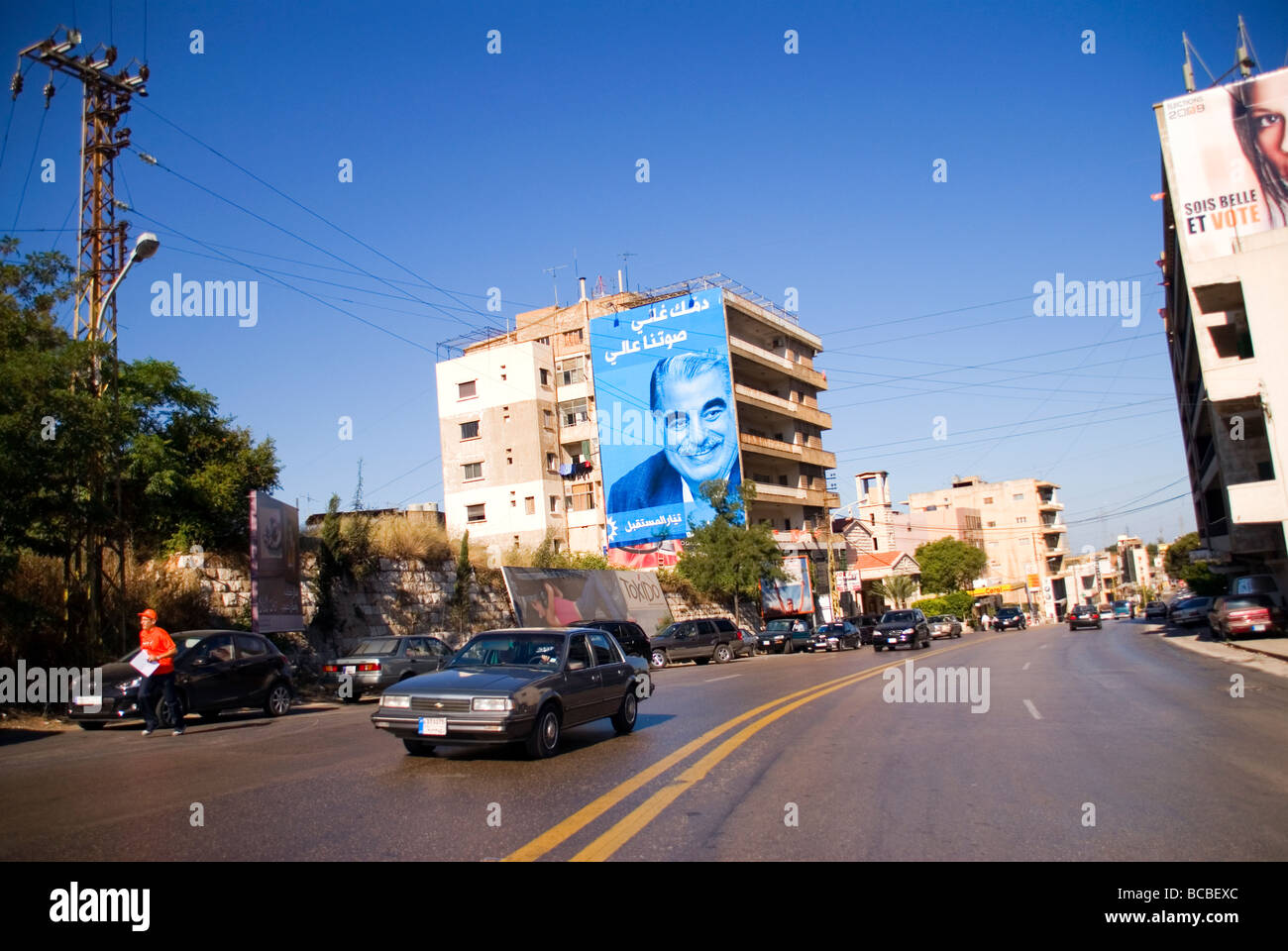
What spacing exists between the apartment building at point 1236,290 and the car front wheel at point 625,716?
26.9 meters

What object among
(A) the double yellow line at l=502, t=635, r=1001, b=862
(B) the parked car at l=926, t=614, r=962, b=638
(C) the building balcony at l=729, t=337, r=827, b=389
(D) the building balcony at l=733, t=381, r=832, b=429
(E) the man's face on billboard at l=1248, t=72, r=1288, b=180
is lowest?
(B) the parked car at l=926, t=614, r=962, b=638

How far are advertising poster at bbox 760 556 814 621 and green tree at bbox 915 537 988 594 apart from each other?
3558 centimetres

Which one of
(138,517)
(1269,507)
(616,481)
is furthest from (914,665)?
(616,481)

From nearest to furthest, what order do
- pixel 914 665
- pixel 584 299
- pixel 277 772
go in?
1. pixel 277 772
2. pixel 914 665
3. pixel 584 299

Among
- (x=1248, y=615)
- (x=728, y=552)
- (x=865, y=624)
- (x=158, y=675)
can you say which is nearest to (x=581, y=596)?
(x=728, y=552)

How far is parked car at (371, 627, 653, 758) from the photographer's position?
359 inches

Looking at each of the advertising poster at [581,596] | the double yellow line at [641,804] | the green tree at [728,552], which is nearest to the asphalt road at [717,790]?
the double yellow line at [641,804]

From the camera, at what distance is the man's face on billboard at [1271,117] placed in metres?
36.1

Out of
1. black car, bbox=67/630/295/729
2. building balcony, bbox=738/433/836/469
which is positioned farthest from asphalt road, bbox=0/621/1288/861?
building balcony, bbox=738/433/836/469

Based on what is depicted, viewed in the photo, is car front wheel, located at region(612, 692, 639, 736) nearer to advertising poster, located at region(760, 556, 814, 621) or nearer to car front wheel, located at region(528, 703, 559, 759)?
car front wheel, located at region(528, 703, 559, 759)

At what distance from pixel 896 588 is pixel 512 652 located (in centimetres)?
6794
